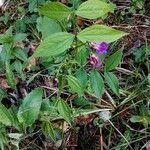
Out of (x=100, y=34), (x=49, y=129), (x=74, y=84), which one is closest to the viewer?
(x=100, y=34)

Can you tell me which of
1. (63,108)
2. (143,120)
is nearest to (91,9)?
(63,108)

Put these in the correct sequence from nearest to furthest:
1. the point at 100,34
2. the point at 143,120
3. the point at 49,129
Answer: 1. the point at 100,34
2. the point at 49,129
3. the point at 143,120

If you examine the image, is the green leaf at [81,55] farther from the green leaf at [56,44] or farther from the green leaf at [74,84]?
the green leaf at [56,44]

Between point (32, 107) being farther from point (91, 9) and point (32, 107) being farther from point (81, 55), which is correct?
point (91, 9)

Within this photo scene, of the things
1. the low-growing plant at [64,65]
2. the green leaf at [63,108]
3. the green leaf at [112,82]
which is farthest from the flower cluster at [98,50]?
the green leaf at [63,108]

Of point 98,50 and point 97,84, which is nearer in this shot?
point 97,84

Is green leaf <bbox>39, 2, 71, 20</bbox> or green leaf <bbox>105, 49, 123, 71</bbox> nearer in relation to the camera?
green leaf <bbox>39, 2, 71, 20</bbox>

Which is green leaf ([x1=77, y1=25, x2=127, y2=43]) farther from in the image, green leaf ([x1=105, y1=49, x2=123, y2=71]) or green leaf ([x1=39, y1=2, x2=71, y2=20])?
green leaf ([x1=105, y1=49, x2=123, y2=71])

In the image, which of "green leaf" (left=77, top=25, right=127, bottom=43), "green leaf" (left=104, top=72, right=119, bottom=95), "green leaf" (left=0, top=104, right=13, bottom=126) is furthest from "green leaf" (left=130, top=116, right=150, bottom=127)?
"green leaf" (left=77, top=25, right=127, bottom=43)
